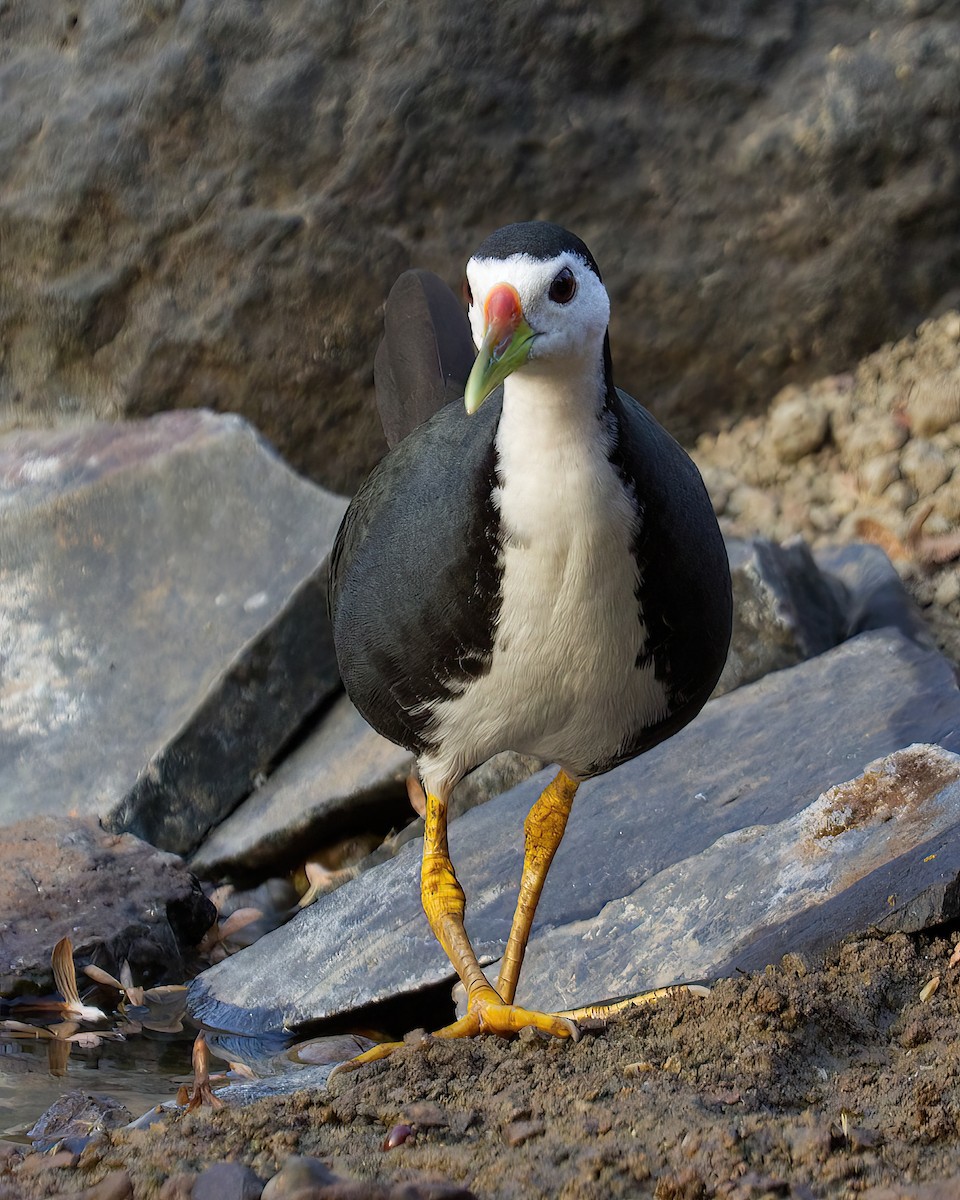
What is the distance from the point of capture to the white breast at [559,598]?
8.82 ft

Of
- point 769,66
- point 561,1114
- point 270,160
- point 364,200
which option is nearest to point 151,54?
point 270,160

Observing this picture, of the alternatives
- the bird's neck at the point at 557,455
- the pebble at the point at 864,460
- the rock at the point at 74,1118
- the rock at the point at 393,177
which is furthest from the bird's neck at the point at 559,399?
the rock at the point at 393,177

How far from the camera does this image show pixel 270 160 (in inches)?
215

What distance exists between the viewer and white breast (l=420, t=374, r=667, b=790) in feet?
8.82

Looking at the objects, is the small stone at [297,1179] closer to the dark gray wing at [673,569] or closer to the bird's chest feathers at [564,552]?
the bird's chest feathers at [564,552]

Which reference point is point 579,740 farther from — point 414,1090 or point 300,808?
point 300,808

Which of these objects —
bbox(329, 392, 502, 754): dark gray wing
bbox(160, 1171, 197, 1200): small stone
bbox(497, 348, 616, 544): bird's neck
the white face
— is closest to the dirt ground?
bbox(160, 1171, 197, 1200): small stone

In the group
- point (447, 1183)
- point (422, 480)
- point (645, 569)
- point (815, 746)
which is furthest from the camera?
point (815, 746)

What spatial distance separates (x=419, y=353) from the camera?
405 centimetres

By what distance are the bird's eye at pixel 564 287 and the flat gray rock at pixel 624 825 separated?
1.47m

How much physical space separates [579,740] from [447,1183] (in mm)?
1218

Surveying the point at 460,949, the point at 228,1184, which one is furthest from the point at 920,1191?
the point at 460,949

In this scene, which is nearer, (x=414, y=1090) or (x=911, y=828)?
(x=414, y=1090)

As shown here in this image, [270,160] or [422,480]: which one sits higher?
[270,160]
